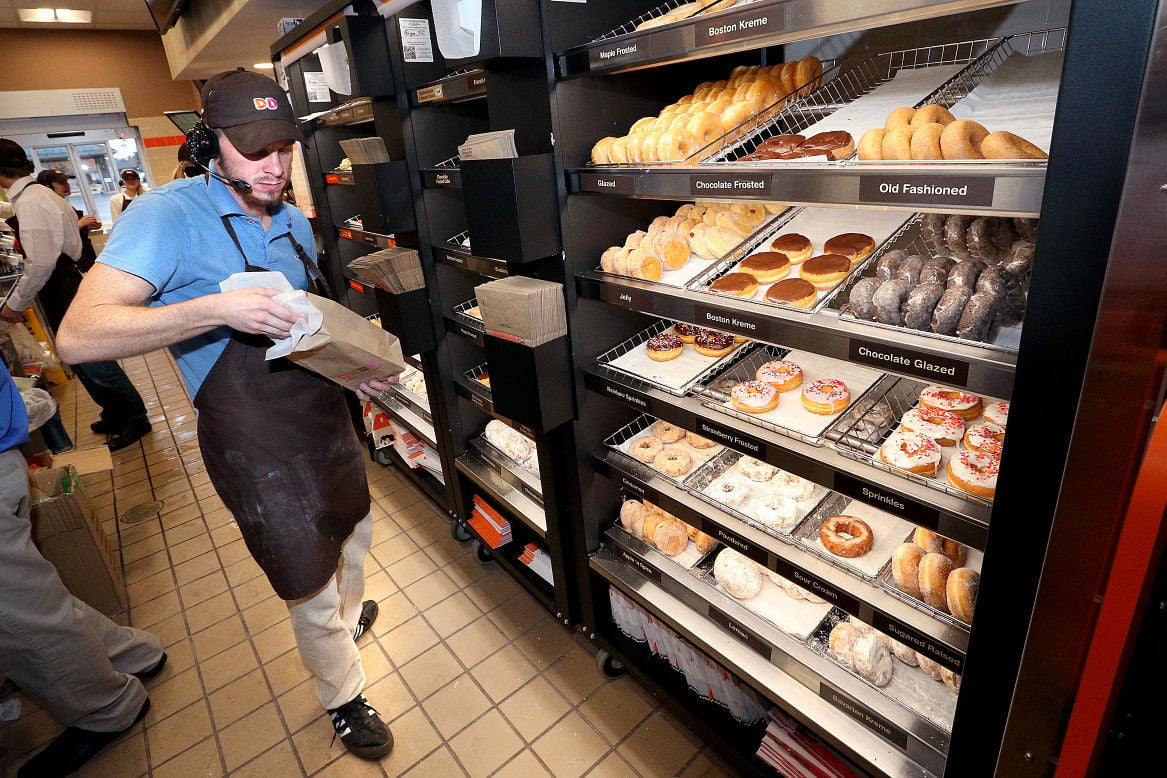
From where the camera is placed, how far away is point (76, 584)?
2.82m

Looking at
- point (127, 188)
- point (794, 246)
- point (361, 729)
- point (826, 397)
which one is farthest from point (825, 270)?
point (127, 188)

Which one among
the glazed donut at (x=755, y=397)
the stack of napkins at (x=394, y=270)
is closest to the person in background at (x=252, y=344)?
the stack of napkins at (x=394, y=270)

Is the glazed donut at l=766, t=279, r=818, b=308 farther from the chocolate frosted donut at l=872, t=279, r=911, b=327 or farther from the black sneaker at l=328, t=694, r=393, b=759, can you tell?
the black sneaker at l=328, t=694, r=393, b=759

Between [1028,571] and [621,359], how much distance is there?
1.24 meters

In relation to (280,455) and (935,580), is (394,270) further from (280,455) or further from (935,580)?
(935,580)

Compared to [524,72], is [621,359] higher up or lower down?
lower down

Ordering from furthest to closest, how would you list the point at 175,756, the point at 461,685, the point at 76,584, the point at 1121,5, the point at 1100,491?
1. the point at 76,584
2. the point at 461,685
3. the point at 175,756
4. the point at 1100,491
5. the point at 1121,5

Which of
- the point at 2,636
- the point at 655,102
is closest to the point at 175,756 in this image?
the point at 2,636

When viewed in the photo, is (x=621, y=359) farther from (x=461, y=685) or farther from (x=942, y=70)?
(x=461, y=685)

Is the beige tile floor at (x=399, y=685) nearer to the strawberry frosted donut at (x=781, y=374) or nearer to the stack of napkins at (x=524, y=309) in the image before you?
the strawberry frosted donut at (x=781, y=374)

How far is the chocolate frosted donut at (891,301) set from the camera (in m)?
1.31

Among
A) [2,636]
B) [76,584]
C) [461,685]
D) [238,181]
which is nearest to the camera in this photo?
[238,181]

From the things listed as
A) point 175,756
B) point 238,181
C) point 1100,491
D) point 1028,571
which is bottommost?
point 175,756

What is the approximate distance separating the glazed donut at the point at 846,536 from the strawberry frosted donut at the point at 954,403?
35 centimetres
